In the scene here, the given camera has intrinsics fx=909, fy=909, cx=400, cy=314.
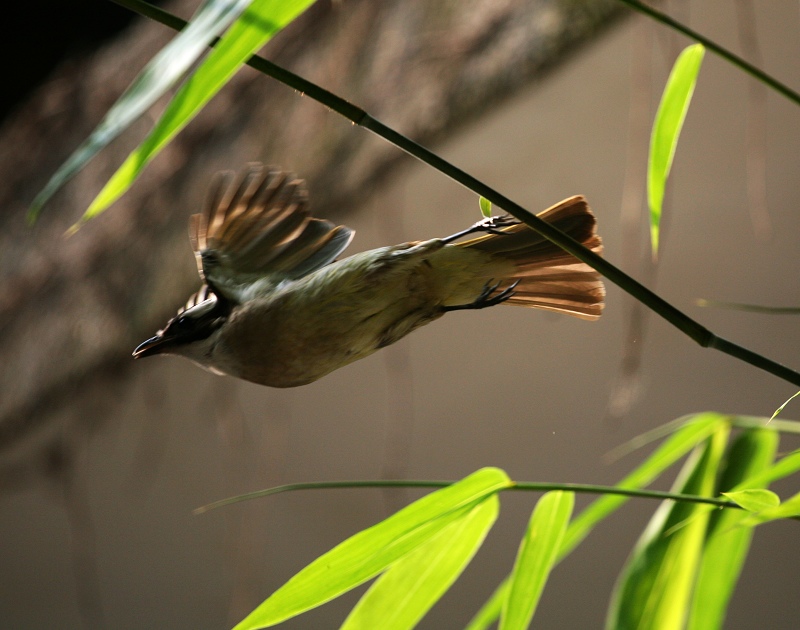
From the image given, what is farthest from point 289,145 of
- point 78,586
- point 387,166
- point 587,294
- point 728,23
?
point 78,586

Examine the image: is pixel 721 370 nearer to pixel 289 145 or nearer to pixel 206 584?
pixel 289 145

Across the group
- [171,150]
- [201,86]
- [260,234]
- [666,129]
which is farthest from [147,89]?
[171,150]

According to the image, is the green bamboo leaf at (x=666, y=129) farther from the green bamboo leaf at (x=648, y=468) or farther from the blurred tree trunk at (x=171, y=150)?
the blurred tree trunk at (x=171, y=150)

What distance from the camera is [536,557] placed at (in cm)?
41

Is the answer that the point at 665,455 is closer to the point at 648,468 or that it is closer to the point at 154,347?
the point at 648,468

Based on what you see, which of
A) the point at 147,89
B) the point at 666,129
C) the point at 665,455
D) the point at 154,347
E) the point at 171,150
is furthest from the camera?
the point at 171,150

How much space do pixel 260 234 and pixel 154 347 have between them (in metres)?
0.07

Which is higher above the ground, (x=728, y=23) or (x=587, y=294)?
(x=728, y=23)

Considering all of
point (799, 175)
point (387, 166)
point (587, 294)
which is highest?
point (387, 166)

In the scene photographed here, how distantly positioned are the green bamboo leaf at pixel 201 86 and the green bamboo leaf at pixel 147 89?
20 mm

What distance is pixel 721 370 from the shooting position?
1325mm

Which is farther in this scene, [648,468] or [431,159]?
[648,468]

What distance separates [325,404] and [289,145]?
1.70ft

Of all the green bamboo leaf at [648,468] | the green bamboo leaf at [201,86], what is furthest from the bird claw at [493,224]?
the green bamboo leaf at [648,468]
